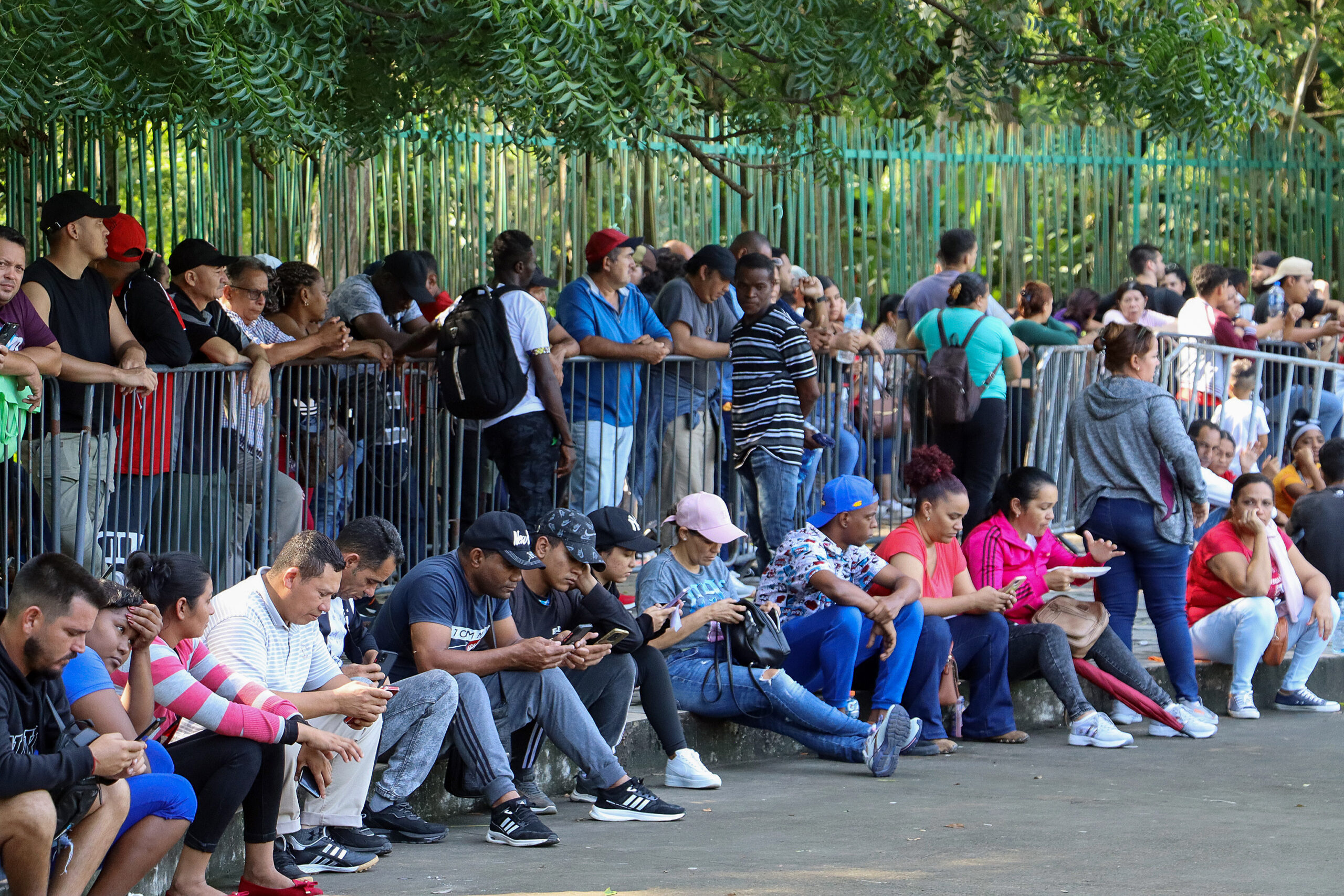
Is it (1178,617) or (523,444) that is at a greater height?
(523,444)

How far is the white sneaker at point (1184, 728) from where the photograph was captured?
8.58 meters

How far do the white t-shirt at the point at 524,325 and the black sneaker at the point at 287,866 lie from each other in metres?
3.14

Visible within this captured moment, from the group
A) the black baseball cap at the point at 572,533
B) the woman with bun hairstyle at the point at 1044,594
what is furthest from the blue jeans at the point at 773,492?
the black baseball cap at the point at 572,533

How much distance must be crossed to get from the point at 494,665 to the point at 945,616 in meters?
2.51

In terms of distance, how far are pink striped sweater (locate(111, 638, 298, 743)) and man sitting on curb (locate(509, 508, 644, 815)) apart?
4.57ft

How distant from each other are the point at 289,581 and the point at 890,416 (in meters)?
5.79

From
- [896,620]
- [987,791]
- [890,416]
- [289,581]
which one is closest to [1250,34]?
[890,416]

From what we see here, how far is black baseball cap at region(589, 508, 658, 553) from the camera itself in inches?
279

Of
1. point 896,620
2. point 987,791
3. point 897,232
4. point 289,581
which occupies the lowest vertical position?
point 987,791

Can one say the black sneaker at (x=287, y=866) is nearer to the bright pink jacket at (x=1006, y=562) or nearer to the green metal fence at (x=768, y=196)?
the bright pink jacket at (x=1006, y=562)

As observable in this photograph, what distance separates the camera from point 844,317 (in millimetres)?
11953

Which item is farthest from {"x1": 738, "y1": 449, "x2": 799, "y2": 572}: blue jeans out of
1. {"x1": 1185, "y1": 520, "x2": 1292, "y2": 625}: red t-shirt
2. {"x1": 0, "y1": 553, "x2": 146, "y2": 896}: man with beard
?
{"x1": 0, "y1": 553, "x2": 146, "y2": 896}: man with beard

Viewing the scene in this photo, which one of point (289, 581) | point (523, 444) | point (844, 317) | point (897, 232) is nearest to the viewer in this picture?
point (289, 581)

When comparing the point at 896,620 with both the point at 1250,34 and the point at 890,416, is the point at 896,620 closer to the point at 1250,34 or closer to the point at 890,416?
the point at 890,416
